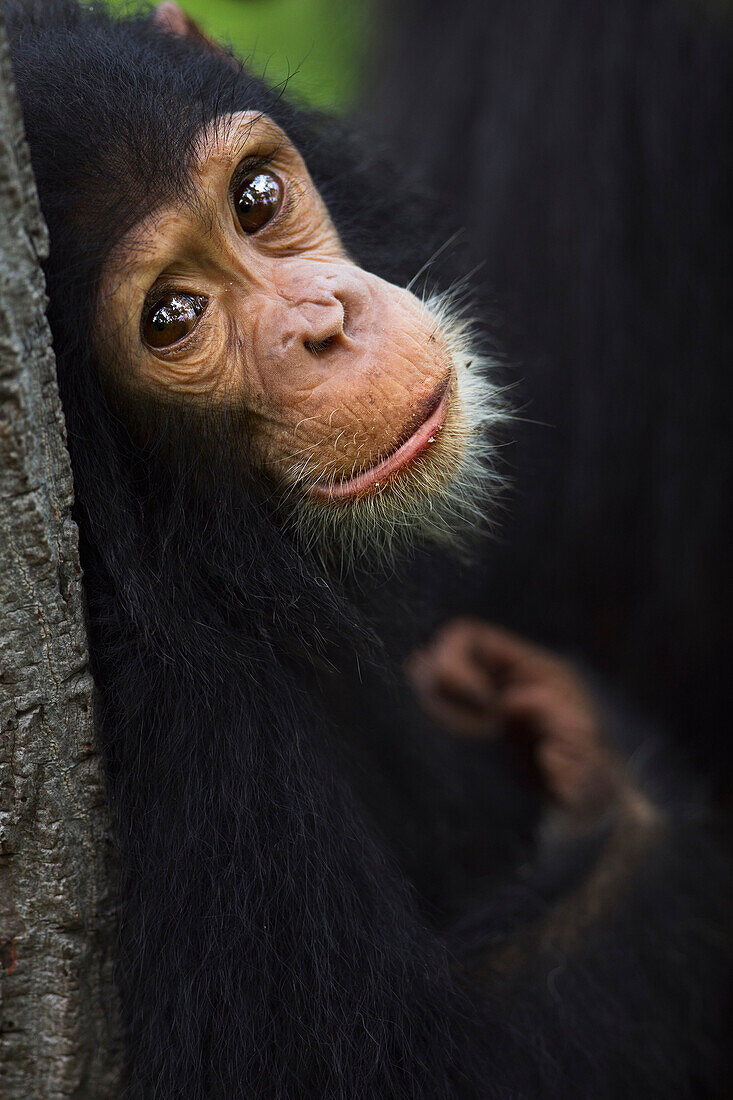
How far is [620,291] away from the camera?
3.62 metres

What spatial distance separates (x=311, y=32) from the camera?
17.7ft

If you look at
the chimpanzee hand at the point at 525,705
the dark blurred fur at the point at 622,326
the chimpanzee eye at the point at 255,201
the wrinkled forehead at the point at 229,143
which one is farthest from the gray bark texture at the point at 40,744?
the dark blurred fur at the point at 622,326

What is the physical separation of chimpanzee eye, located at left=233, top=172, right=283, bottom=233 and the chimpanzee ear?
54 centimetres

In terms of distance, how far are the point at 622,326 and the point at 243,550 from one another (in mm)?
2033

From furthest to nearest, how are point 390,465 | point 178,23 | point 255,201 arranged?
point 178,23 < point 255,201 < point 390,465

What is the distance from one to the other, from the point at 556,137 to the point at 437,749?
2197 millimetres

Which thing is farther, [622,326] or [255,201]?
[622,326]

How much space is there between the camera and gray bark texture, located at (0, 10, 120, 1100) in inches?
54.5

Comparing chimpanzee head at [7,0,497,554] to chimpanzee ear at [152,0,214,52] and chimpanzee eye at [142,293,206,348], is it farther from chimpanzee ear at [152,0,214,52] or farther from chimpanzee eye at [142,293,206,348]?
chimpanzee ear at [152,0,214,52]

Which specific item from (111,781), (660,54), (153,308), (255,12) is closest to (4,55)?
(153,308)

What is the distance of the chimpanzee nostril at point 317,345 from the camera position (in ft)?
6.58

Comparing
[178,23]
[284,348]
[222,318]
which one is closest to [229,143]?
[222,318]

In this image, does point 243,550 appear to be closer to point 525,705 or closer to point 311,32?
point 525,705

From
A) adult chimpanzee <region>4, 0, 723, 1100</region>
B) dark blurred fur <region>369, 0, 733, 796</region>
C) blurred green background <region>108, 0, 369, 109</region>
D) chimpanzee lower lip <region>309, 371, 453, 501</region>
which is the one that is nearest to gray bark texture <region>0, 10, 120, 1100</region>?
adult chimpanzee <region>4, 0, 723, 1100</region>
